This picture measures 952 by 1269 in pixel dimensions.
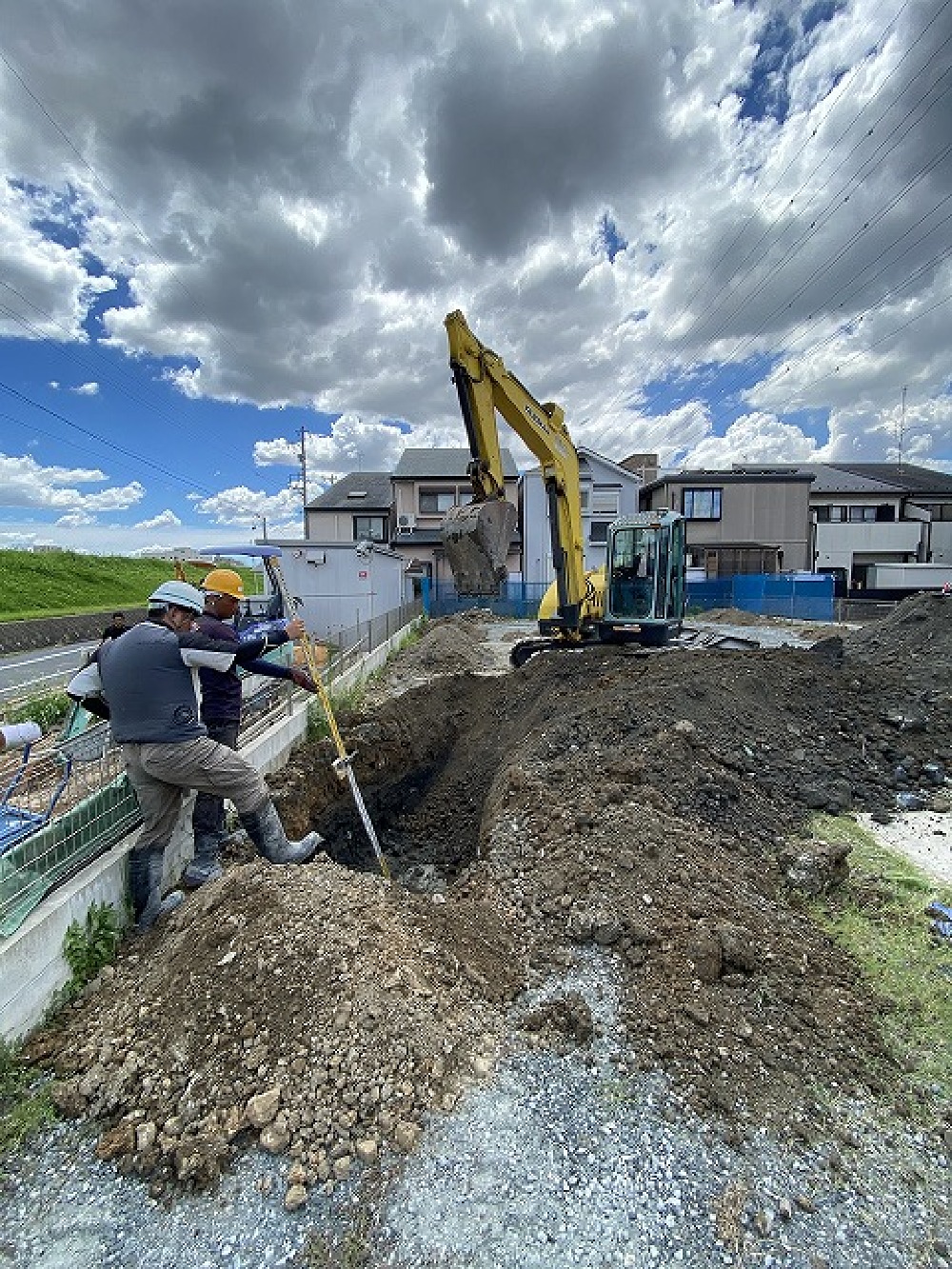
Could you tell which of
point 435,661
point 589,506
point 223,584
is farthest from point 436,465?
point 223,584

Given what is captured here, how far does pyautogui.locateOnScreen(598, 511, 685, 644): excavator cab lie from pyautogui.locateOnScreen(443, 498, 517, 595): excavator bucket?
1.96 m

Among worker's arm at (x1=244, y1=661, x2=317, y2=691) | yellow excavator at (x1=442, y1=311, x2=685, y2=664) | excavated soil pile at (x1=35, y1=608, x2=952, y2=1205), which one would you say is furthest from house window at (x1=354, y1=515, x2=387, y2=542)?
worker's arm at (x1=244, y1=661, x2=317, y2=691)

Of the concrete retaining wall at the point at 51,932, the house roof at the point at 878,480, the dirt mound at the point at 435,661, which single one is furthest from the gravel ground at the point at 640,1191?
the house roof at the point at 878,480

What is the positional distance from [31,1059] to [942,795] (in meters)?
6.74

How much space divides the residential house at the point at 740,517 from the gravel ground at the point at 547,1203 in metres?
28.1

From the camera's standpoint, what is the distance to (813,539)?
29906 millimetres

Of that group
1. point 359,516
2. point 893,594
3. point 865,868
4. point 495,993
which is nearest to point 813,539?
point 893,594

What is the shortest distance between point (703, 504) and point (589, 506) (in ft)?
18.0

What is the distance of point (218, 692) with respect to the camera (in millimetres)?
4320

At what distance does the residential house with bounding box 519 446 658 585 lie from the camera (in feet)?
90.3

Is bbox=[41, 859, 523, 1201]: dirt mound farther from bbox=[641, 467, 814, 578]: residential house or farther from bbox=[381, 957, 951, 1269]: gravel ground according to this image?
bbox=[641, 467, 814, 578]: residential house

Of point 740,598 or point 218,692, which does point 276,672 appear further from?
point 740,598

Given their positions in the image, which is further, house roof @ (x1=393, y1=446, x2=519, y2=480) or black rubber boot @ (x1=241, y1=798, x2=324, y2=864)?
house roof @ (x1=393, y1=446, x2=519, y2=480)

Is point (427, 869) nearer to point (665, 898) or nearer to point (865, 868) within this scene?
point (665, 898)
